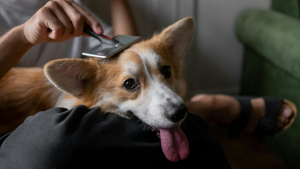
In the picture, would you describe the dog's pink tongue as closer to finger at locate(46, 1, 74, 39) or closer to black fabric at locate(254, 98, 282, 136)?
finger at locate(46, 1, 74, 39)

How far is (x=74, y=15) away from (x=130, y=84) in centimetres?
35

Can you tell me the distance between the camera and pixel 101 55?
0.88 metres

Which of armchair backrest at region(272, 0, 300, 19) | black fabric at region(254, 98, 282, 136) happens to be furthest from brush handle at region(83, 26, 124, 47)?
armchair backrest at region(272, 0, 300, 19)

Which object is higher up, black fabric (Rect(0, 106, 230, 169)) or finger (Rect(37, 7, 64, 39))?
finger (Rect(37, 7, 64, 39))

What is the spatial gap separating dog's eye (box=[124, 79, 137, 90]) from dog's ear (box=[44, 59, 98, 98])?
15cm

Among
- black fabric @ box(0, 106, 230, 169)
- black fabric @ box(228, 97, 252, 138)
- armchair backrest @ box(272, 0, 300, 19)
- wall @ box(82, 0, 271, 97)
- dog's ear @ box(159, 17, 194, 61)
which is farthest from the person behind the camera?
wall @ box(82, 0, 271, 97)

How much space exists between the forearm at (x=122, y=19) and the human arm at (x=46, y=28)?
57 cm

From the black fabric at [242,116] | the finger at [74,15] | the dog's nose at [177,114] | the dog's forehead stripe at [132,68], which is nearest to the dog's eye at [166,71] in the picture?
the dog's forehead stripe at [132,68]

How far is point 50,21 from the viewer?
82 centimetres

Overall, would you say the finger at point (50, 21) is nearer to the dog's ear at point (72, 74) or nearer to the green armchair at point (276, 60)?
the dog's ear at point (72, 74)

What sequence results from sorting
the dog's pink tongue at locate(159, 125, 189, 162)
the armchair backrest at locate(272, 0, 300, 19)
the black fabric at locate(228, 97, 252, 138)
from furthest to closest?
1. the armchair backrest at locate(272, 0, 300, 19)
2. the black fabric at locate(228, 97, 252, 138)
3. the dog's pink tongue at locate(159, 125, 189, 162)

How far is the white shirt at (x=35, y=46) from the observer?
3.78 feet

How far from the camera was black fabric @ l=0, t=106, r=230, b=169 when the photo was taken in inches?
27.7

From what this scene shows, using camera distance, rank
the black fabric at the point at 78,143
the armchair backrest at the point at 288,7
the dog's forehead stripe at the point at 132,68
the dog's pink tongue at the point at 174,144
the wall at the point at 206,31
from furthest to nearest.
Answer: the wall at the point at 206,31
the armchair backrest at the point at 288,7
the dog's forehead stripe at the point at 132,68
the dog's pink tongue at the point at 174,144
the black fabric at the point at 78,143
